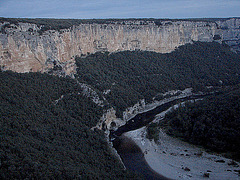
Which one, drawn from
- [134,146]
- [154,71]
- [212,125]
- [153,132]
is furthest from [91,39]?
[212,125]

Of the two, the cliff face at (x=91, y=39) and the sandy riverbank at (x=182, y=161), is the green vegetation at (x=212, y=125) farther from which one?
the cliff face at (x=91, y=39)

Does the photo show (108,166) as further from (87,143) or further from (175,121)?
(175,121)

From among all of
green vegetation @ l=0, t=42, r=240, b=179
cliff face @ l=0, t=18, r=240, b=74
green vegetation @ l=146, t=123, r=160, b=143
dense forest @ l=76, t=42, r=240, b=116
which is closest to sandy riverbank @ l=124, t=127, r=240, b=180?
green vegetation @ l=146, t=123, r=160, b=143

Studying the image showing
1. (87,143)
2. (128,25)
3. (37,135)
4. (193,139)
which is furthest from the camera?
(128,25)

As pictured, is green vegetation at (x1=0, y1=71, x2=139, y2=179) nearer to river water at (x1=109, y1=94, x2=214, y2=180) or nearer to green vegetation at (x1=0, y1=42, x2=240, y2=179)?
green vegetation at (x1=0, y1=42, x2=240, y2=179)

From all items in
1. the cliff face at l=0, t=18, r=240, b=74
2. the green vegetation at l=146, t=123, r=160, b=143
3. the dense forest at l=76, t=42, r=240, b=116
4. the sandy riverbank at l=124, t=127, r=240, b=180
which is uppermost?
the cliff face at l=0, t=18, r=240, b=74

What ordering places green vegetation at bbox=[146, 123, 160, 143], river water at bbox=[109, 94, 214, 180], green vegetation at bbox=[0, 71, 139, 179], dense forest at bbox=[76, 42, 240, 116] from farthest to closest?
dense forest at bbox=[76, 42, 240, 116], green vegetation at bbox=[146, 123, 160, 143], river water at bbox=[109, 94, 214, 180], green vegetation at bbox=[0, 71, 139, 179]

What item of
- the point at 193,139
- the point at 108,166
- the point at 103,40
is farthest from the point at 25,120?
the point at 103,40
